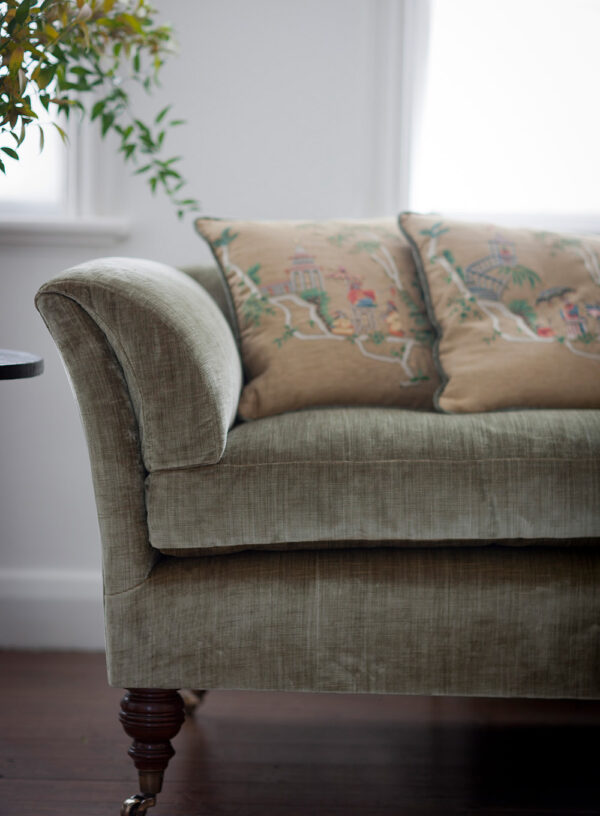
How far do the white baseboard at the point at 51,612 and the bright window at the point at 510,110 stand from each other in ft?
4.34

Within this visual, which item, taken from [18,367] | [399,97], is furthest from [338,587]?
[399,97]

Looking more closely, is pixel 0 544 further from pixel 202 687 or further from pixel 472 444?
pixel 472 444

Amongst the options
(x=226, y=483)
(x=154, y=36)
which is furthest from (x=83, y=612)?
(x=154, y=36)

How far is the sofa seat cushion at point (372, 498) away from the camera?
3.63 ft

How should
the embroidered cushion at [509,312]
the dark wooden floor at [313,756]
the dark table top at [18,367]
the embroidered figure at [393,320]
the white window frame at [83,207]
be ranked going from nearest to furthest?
the dark table top at [18,367] → the dark wooden floor at [313,756] → the embroidered cushion at [509,312] → the embroidered figure at [393,320] → the white window frame at [83,207]

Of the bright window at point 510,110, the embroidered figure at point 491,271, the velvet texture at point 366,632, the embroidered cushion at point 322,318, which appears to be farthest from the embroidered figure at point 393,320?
the bright window at point 510,110

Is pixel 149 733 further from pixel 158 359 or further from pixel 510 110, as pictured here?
pixel 510 110

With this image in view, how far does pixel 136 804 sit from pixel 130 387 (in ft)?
1.93

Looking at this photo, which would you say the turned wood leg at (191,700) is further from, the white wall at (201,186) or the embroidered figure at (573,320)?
the embroidered figure at (573,320)

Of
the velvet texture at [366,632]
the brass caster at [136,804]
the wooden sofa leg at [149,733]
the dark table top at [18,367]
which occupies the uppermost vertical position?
the dark table top at [18,367]

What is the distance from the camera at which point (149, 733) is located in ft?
3.67

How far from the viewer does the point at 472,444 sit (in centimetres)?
114

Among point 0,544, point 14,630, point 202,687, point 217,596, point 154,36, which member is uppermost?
point 154,36

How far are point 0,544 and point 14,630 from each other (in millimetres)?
221
